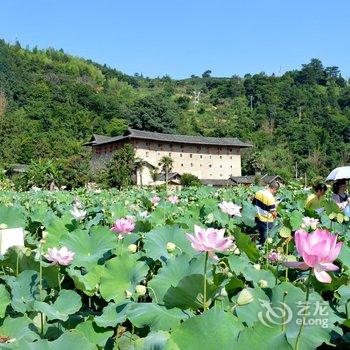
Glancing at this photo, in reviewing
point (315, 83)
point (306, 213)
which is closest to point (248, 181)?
point (306, 213)

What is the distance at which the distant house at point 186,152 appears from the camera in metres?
45.5

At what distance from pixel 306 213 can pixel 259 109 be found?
78.2 metres

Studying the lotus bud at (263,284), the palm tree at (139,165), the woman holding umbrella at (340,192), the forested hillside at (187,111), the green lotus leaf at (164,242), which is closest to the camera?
the lotus bud at (263,284)

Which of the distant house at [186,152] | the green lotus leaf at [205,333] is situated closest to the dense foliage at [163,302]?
the green lotus leaf at [205,333]

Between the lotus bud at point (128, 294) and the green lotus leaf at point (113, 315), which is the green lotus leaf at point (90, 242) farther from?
the green lotus leaf at point (113, 315)

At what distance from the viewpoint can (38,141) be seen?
53281mm

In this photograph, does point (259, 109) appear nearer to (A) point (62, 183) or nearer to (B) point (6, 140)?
(B) point (6, 140)

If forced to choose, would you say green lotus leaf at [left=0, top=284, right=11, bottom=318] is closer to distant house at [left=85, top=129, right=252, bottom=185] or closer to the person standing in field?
the person standing in field

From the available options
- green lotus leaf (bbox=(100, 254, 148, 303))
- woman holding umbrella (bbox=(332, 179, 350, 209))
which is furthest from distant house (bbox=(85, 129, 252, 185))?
green lotus leaf (bbox=(100, 254, 148, 303))

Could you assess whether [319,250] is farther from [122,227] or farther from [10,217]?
[10,217]

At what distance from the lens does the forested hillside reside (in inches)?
2274

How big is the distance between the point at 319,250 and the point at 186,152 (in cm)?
4741

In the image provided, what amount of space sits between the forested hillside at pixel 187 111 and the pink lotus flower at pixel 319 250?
39945mm

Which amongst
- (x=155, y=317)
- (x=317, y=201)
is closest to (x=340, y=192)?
(x=317, y=201)
